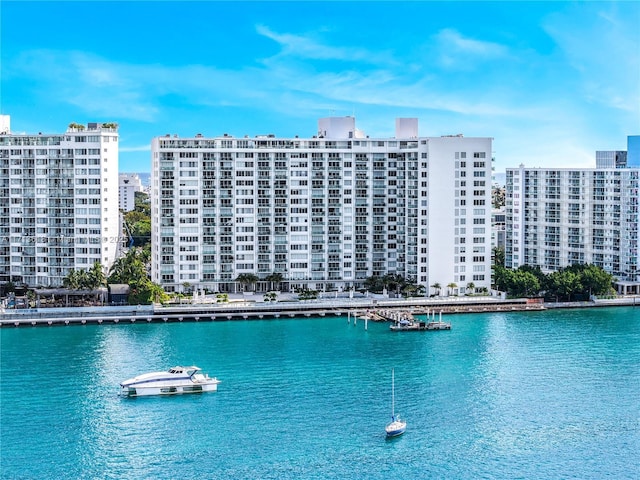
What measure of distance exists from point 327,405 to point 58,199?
5883cm

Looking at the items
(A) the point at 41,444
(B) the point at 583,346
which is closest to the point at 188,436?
(A) the point at 41,444

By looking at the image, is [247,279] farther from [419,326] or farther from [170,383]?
[170,383]

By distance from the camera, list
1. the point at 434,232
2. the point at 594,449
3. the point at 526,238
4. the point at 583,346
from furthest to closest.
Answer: the point at 526,238 < the point at 434,232 < the point at 583,346 < the point at 594,449

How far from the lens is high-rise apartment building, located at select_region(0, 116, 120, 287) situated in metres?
115

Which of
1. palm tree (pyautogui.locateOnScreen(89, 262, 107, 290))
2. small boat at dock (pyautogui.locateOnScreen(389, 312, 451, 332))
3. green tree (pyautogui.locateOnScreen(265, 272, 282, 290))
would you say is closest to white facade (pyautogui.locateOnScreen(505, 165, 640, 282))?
small boat at dock (pyautogui.locateOnScreen(389, 312, 451, 332))

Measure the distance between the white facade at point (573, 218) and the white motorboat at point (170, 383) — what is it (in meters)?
68.7

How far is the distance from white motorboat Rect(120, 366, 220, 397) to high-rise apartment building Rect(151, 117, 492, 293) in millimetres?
42184

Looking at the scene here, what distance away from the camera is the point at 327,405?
6888 cm

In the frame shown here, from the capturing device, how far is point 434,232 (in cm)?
11625

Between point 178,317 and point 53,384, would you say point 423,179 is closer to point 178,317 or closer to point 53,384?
point 178,317

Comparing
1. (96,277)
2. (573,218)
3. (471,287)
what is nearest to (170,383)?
(96,277)

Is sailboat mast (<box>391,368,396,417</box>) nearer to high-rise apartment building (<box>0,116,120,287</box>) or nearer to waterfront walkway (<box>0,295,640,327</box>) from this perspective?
waterfront walkway (<box>0,295,640,327</box>)

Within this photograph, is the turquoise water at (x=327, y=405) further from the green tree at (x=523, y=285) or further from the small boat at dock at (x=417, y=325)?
the green tree at (x=523, y=285)

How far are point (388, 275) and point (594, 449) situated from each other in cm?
6033
